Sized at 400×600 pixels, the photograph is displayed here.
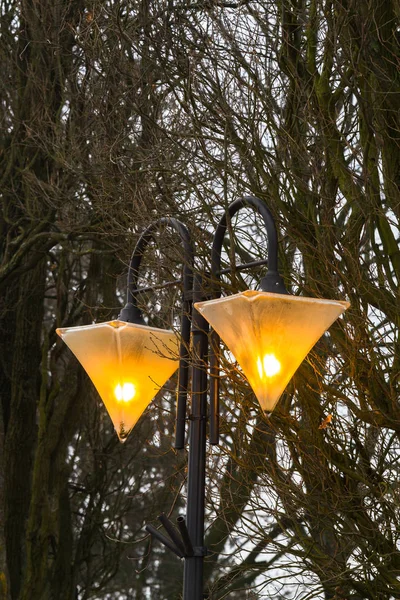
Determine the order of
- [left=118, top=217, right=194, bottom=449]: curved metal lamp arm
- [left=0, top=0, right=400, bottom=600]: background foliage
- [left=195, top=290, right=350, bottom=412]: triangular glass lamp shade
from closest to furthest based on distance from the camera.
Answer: [left=195, top=290, right=350, bottom=412]: triangular glass lamp shade
[left=118, top=217, right=194, bottom=449]: curved metal lamp arm
[left=0, top=0, right=400, bottom=600]: background foliage

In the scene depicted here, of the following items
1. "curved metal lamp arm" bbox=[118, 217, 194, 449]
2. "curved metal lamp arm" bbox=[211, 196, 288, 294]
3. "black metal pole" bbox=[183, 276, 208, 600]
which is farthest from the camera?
"curved metal lamp arm" bbox=[118, 217, 194, 449]

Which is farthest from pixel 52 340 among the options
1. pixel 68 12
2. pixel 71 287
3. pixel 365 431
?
pixel 365 431

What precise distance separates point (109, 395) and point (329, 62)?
143 inches

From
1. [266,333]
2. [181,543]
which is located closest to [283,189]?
[266,333]

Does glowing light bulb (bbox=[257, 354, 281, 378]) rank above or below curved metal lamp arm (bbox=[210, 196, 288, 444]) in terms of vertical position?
below

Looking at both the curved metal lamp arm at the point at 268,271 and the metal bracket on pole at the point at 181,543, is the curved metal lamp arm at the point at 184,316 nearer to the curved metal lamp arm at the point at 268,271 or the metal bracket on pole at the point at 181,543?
the curved metal lamp arm at the point at 268,271

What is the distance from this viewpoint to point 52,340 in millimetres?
13586

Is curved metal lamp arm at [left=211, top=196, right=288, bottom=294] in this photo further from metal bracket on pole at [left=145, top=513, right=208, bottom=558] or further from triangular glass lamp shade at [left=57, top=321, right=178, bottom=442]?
metal bracket on pole at [left=145, top=513, right=208, bottom=558]

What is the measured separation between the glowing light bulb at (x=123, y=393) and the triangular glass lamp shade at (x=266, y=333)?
2.74ft

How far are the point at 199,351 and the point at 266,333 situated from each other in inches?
28.4

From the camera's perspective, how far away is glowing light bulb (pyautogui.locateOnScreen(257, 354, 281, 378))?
3.48 meters

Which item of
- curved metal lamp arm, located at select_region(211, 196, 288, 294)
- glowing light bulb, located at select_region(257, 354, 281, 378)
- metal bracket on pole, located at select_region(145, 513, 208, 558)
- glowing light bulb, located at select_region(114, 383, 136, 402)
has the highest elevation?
curved metal lamp arm, located at select_region(211, 196, 288, 294)

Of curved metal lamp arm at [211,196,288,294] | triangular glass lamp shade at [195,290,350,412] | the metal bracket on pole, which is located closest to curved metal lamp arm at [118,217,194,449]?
curved metal lamp arm at [211,196,288,294]

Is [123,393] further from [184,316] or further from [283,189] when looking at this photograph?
[283,189]
